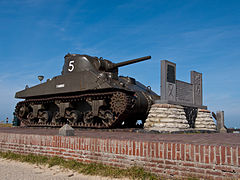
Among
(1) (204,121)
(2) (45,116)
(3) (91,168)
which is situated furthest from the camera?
(2) (45,116)

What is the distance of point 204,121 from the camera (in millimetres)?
14188

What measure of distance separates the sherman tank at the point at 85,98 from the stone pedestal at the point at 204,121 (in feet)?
8.93

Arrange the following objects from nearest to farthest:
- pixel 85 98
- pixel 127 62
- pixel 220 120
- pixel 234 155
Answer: pixel 234 155 < pixel 85 98 < pixel 220 120 < pixel 127 62

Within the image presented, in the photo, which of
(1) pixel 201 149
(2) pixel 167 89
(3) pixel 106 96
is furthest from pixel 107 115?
(1) pixel 201 149

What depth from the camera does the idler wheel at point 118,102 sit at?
11820 millimetres

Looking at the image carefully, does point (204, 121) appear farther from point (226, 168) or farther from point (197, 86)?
point (226, 168)

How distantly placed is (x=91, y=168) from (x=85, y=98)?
8363 millimetres

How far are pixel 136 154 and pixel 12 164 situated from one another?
3.64 meters

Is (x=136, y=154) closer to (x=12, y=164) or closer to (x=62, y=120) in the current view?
(x=12, y=164)

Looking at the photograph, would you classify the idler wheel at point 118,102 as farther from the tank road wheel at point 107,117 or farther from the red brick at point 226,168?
the red brick at point 226,168

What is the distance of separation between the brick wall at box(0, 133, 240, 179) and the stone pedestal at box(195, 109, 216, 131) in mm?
9599

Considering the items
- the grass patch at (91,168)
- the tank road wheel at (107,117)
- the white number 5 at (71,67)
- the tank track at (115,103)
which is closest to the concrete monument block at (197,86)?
the tank track at (115,103)

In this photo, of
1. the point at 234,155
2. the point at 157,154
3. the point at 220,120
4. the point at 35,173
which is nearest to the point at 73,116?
the point at 220,120

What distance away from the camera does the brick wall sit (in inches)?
154
